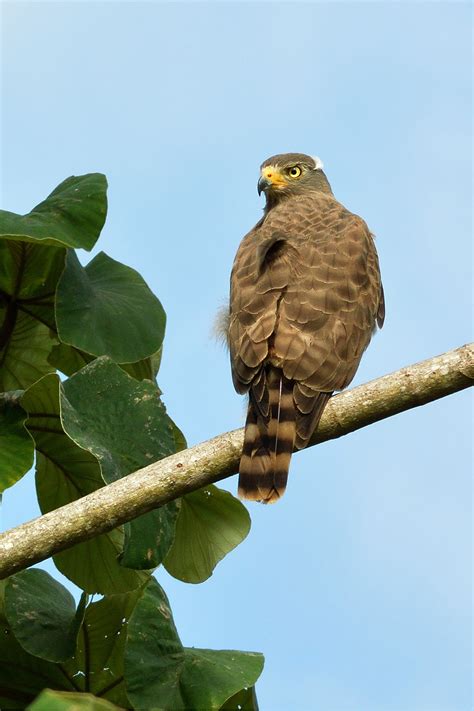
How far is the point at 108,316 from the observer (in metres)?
4.11

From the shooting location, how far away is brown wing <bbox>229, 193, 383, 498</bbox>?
374cm

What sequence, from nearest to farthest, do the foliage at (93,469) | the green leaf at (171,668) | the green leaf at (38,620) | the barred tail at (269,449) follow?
the green leaf at (171,668), the foliage at (93,469), the barred tail at (269,449), the green leaf at (38,620)

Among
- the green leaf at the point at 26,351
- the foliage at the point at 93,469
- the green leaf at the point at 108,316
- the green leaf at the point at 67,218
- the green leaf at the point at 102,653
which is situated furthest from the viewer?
the green leaf at the point at 26,351

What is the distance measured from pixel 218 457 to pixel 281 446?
439mm

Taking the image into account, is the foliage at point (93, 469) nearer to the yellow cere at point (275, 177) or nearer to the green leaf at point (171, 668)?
the green leaf at point (171, 668)

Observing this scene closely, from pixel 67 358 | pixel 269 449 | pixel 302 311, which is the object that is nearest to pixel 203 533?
pixel 269 449

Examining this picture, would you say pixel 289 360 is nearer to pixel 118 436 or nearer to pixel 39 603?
pixel 118 436

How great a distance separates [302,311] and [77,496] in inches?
42.5

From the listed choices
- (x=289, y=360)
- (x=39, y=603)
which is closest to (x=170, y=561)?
(x=39, y=603)

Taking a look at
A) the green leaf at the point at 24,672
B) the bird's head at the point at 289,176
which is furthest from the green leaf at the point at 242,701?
the bird's head at the point at 289,176

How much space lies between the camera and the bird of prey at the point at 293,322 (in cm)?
357

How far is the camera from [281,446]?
11.7 feet

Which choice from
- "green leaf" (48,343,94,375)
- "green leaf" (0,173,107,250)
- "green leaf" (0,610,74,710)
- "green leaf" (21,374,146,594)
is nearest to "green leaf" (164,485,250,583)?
"green leaf" (21,374,146,594)

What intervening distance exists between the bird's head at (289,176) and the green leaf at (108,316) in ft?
4.63
